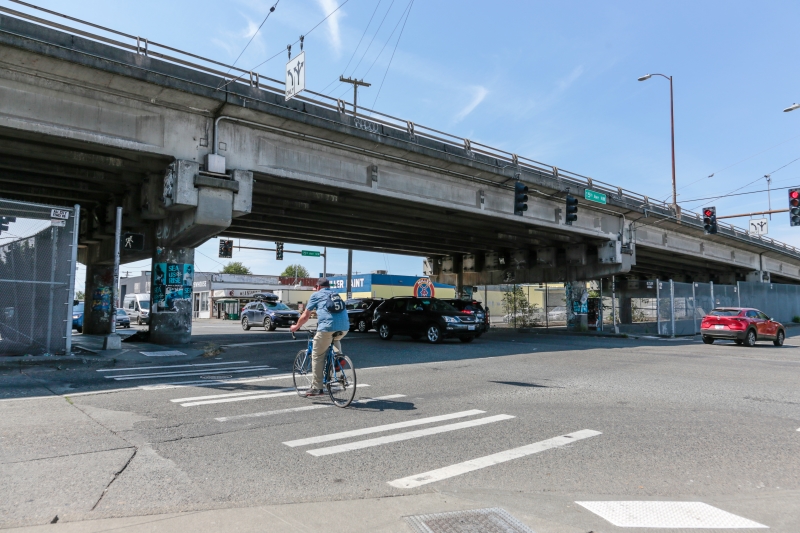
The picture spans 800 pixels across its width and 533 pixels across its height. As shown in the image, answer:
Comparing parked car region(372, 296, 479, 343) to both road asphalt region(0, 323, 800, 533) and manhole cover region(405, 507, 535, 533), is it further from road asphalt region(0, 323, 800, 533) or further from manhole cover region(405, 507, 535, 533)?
manhole cover region(405, 507, 535, 533)

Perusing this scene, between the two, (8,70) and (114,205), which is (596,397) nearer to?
(8,70)

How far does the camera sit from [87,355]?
13.2 metres

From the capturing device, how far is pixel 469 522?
12.7 feet

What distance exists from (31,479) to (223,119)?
12433 millimetres

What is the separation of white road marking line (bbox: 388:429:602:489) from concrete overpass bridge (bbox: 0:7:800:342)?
1181 cm

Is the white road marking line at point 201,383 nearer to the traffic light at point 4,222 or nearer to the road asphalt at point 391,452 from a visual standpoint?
the road asphalt at point 391,452

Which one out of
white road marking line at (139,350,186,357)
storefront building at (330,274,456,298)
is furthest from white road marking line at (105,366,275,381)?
storefront building at (330,274,456,298)

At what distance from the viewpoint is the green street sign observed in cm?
2475

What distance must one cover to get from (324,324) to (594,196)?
66.5 feet

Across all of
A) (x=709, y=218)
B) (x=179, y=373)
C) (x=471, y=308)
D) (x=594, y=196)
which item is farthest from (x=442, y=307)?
(x=709, y=218)

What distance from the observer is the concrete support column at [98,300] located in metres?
22.8

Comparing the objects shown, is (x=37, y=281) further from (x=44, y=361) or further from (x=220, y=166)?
(x=220, y=166)

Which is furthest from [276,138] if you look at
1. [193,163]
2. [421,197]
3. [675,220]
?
[675,220]

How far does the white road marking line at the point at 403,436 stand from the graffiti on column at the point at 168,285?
43.1 ft
